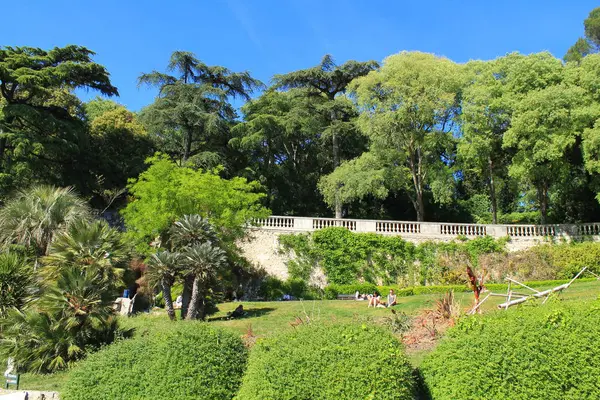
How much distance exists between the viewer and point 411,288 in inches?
912

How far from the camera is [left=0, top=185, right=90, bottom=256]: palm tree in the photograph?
18000 mm

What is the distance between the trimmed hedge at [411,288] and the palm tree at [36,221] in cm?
1253

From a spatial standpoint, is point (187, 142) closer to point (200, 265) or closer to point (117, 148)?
point (117, 148)

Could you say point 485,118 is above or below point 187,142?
below

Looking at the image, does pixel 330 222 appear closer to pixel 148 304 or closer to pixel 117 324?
pixel 148 304

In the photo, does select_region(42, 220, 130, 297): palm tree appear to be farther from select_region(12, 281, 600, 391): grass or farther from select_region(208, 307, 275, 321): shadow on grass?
select_region(208, 307, 275, 321): shadow on grass

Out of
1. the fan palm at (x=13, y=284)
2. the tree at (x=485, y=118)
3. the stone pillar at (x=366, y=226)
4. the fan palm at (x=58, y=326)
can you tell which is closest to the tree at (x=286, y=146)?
the stone pillar at (x=366, y=226)

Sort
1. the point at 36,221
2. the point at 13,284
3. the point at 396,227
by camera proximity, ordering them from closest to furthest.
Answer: the point at 13,284
the point at 36,221
the point at 396,227

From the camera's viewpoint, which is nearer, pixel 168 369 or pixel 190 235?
pixel 168 369

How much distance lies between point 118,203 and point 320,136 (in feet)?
48.1

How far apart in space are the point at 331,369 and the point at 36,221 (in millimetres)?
15222

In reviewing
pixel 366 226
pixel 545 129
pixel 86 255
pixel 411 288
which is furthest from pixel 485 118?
pixel 86 255

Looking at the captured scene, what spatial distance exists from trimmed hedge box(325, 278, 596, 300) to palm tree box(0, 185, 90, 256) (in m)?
12.5

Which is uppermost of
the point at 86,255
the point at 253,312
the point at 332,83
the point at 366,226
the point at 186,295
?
the point at 332,83
